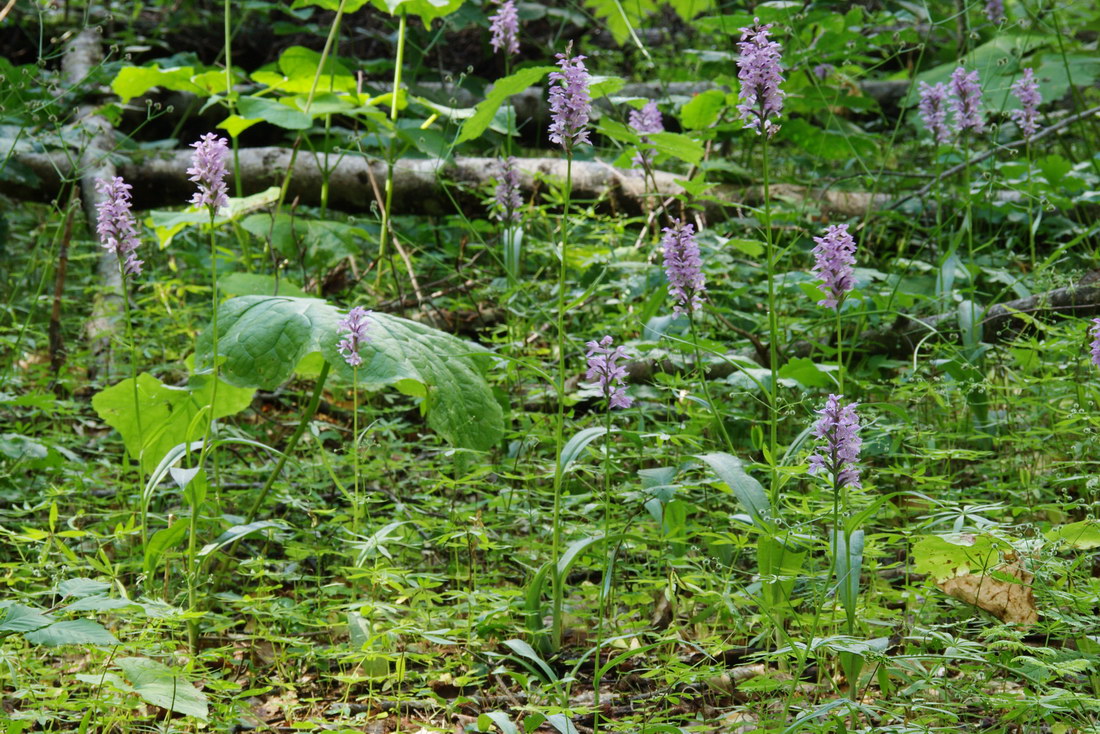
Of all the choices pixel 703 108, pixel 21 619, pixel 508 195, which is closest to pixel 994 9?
pixel 703 108

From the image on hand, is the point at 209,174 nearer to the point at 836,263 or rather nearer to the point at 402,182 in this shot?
the point at 836,263

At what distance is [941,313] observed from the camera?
2.98 m

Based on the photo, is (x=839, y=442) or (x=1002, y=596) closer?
(x=839, y=442)

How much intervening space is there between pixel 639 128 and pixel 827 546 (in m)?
1.92

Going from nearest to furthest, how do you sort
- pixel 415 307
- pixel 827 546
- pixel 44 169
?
Answer: pixel 827 546
pixel 415 307
pixel 44 169

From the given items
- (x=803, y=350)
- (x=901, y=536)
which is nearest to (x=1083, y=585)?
(x=901, y=536)

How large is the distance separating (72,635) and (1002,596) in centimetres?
171

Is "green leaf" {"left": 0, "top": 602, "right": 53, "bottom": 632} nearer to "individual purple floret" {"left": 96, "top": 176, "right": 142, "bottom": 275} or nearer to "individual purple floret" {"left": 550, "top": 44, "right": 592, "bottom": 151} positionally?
"individual purple floret" {"left": 96, "top": 176, "right": 142, "bottom": 275}

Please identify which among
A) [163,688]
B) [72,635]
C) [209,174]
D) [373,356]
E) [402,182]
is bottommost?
[163,688]

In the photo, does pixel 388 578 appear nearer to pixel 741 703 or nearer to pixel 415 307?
pixel 741 703

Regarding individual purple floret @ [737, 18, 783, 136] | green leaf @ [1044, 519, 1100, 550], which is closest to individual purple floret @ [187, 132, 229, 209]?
individual purple floret @ [737, 18, 783, 136]

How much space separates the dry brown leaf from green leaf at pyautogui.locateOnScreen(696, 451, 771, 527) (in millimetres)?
438

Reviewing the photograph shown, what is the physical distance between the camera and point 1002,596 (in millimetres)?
1864

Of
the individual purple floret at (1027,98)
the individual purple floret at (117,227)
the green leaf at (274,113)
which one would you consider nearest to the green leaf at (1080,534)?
the individual purple floret at (117,227)
